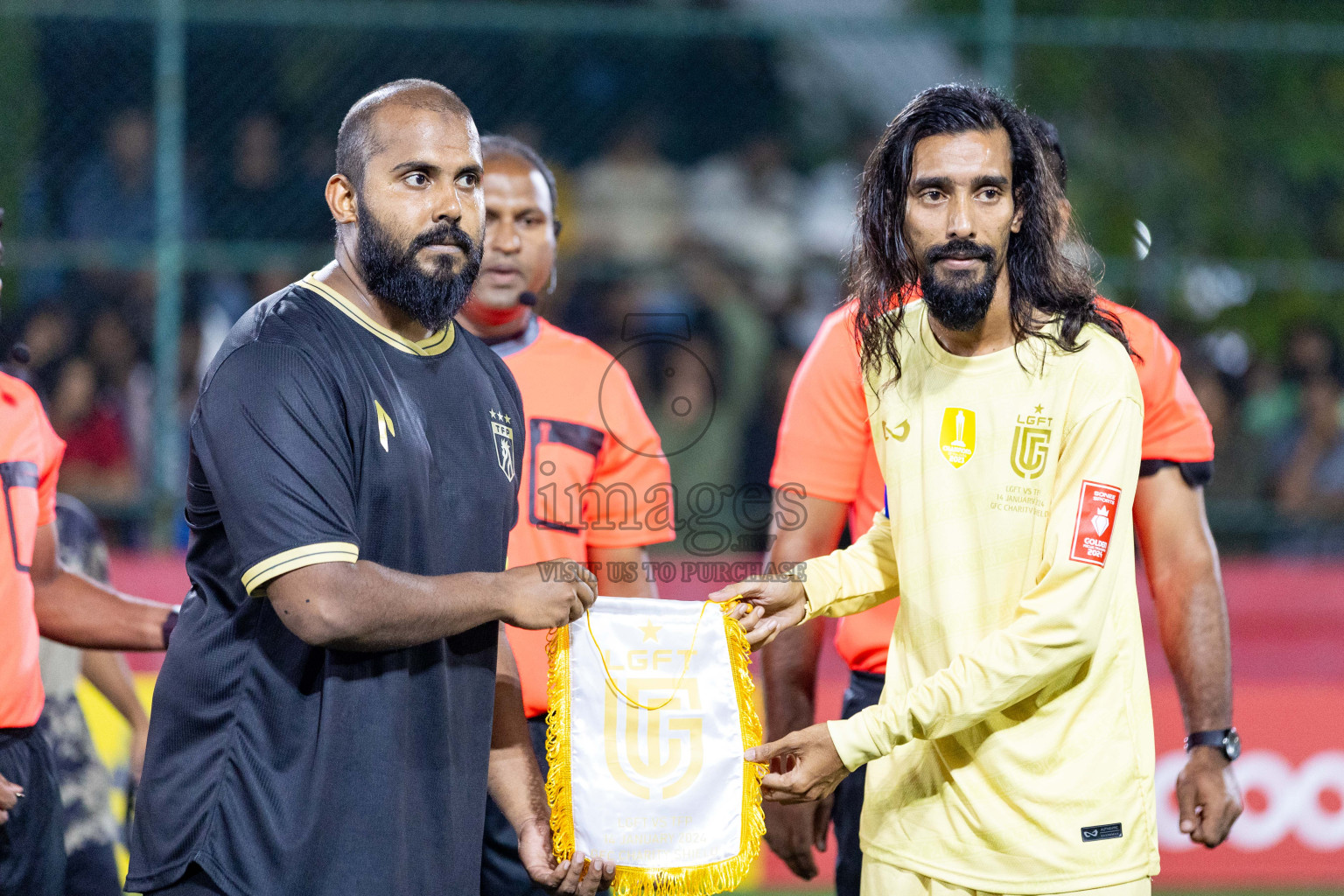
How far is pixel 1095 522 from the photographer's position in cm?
285

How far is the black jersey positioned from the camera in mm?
2555

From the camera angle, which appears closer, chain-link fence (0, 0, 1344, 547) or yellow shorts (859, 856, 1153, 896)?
yellow shorts (859, 856, 1153, 896)

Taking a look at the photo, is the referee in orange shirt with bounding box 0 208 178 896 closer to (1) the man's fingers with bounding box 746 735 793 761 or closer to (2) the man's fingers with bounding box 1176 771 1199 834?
(1) the man's fingers with bounding box 746 735 793 761

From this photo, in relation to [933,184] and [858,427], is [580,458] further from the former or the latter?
[933,184]

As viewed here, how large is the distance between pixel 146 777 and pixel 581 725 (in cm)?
86

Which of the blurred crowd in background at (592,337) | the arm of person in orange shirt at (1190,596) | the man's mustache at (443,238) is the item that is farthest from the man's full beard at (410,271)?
the blurred crowd in background at (592,337)

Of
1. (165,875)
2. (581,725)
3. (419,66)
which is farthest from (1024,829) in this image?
(419,66)

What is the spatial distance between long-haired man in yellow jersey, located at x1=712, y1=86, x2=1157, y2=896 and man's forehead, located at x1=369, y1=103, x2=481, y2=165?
1.00m

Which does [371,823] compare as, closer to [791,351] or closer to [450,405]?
[450,405]

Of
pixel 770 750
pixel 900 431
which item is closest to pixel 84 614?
pixel 770 750

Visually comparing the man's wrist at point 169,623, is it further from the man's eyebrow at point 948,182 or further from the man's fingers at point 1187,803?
the man's fingers at point 1187,803

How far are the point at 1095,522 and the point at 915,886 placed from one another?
848 mm

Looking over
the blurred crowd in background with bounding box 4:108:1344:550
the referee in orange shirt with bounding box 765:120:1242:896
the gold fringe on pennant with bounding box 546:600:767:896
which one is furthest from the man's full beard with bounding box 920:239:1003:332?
the blurred crowd in background with bounding box 4:108:1344:550

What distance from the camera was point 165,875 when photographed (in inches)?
102
